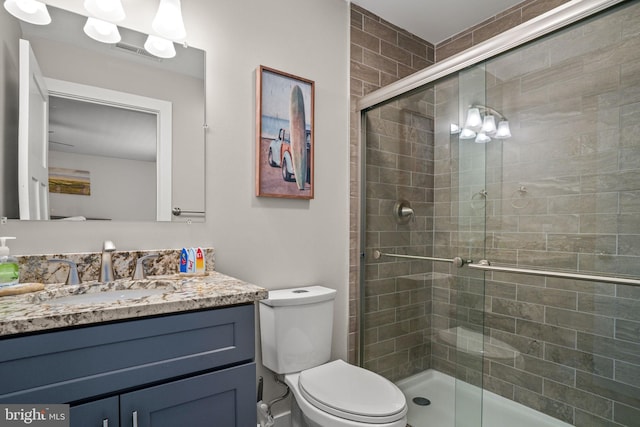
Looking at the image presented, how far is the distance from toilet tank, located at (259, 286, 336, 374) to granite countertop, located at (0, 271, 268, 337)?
381 mm

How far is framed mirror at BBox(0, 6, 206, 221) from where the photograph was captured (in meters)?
1.25

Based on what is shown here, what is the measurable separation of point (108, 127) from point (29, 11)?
0.45 m

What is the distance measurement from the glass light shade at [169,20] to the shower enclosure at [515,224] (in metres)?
1.11

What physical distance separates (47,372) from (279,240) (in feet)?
3.75

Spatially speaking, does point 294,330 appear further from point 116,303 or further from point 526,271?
point 526,271

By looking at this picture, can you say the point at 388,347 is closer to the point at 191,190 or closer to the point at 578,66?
the point at 191,190

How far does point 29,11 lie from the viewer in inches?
49.4

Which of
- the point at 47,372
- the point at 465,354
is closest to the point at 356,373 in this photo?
the point at 465,354

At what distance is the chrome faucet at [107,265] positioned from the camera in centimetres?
131

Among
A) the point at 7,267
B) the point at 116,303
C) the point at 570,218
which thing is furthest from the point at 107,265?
the point at 570,218

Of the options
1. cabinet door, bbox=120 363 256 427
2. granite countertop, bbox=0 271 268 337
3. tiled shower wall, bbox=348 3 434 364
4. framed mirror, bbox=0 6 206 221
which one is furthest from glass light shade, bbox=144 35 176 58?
cabinet door, bbox=120 363 256 427

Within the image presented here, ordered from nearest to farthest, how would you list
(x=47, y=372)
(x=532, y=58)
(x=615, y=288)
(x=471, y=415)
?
1. (x=47, y=372)
2. (x=615, y=288)
3. (x=532, y=58)
4. (x=471, y=415)

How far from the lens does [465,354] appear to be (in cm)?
173

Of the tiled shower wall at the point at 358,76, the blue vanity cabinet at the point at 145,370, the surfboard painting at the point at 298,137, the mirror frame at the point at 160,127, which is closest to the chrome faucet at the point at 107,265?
the mirror frame at the point at 160,127
